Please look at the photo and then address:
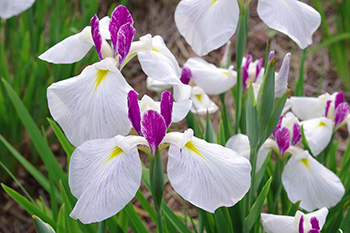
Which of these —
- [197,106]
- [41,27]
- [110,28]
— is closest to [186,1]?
[110,28]

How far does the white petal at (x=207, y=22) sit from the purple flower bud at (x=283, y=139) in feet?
0.88

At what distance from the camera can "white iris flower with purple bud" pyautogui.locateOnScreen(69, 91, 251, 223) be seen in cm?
70

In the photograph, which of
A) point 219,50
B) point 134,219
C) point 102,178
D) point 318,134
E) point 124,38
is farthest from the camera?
point 219,50

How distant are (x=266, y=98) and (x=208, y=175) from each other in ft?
0.76

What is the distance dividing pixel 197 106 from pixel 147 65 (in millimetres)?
495

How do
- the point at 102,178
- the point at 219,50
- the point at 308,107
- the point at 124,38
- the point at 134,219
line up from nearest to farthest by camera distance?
1. the point at 102,178
2. the point at 124,38
3. the point at 134,219
4. the point at 308,107
5. the point at 219,50

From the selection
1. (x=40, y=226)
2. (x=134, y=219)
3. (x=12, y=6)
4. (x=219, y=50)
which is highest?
(x=12, y=6)

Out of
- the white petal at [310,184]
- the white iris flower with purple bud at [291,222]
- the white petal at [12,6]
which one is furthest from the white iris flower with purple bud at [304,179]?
the white petal at [12,6]

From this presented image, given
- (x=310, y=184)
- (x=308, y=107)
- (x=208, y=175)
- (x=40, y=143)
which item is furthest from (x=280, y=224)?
(x=40, y=143)

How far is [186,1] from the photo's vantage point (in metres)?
1.03

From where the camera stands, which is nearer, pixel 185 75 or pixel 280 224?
pixel 280 224

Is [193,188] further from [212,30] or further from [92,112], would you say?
[212,30]

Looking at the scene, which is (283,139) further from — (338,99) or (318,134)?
(338,99)

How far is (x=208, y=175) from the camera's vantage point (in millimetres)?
735
